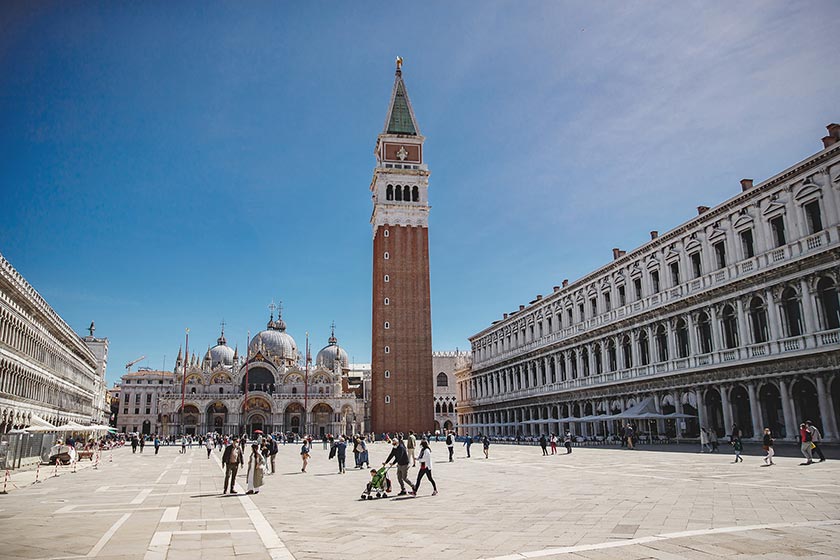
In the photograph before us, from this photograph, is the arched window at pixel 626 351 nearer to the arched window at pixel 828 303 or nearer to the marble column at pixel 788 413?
the marble column at pixel 788 413

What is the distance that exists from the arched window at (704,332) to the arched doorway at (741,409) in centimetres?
272

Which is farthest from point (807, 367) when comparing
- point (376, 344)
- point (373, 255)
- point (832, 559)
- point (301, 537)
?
point (373, 255)

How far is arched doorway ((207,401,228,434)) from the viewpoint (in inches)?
3413

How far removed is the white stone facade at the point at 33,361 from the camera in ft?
107

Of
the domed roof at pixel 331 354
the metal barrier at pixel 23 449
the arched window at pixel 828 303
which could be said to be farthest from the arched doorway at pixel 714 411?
the domed roof at pixel 331 354

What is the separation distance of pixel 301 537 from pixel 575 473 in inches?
503

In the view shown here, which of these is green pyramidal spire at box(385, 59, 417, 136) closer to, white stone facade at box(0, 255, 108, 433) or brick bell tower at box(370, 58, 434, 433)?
brick bell tower at box(370, 58, 434, 433)

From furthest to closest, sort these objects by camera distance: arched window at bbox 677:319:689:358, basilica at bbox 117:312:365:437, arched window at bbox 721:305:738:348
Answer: basilica at bbox 117:312:365:437, arched window at bbox 677:319:689:358, arched window at bbox 721:305:738:348

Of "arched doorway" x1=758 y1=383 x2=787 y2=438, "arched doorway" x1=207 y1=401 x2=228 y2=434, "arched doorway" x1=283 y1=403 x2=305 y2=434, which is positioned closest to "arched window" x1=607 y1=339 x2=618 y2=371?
"arched doorway" x1=758 y1=383 x2=787 y2=438

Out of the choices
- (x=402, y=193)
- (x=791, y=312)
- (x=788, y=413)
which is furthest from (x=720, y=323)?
(x=402, y=193)

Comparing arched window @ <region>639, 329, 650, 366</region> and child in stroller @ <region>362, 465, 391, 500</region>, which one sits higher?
arched window @ <region>639, 329, 650, 366</region>

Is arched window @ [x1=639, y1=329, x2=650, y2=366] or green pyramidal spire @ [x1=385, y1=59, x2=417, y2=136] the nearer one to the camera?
arched window @ [x1=639, y1=329, x2=650, y2=366]

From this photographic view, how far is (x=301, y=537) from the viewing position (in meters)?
9.80

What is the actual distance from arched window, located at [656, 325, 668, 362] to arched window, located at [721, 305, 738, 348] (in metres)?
5.01
